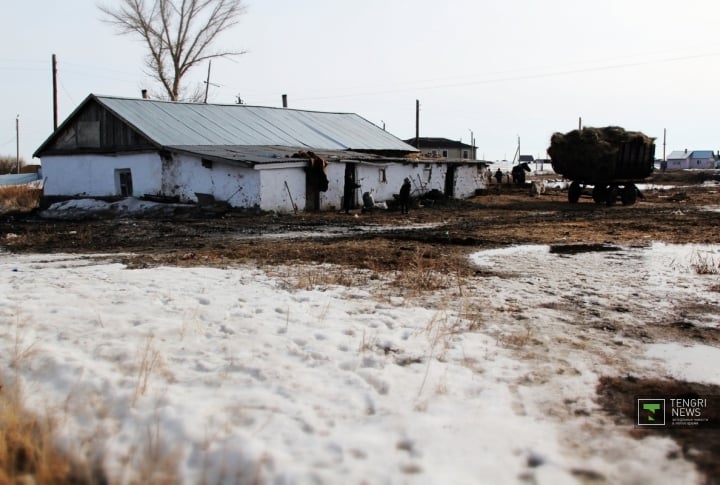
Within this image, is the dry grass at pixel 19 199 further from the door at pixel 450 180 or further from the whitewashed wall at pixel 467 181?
the whitewashed wall at pixel 467 181

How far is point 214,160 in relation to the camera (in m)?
21.2

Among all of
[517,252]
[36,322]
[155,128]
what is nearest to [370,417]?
[36,322]

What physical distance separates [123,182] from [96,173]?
152 centimetres

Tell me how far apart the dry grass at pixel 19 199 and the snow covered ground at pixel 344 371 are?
66.6ft

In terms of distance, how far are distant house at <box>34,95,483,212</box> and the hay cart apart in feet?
21.6

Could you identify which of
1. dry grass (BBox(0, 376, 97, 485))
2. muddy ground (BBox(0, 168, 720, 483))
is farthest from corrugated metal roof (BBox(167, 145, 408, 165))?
dry grass (BBox(0, 376, 97, 485))

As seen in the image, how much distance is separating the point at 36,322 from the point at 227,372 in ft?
7.20

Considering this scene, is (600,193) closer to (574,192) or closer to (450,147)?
(574,192)

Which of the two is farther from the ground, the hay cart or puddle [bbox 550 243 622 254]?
the hay cart

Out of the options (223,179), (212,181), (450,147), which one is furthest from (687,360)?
(450,147)

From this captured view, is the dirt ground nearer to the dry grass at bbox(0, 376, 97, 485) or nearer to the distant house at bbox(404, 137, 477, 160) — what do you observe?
the dry grass at bbox(0, 376, 97, 485)

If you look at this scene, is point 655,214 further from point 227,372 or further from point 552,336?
point 227,372

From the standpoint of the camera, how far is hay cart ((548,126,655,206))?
78.8 feet

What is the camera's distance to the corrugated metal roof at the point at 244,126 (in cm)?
2414
